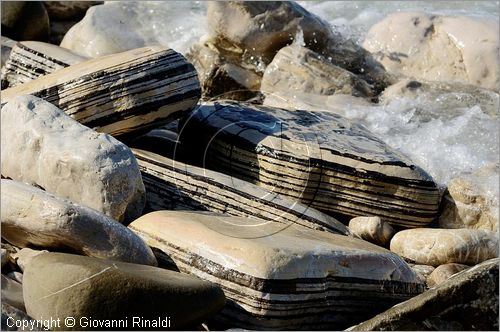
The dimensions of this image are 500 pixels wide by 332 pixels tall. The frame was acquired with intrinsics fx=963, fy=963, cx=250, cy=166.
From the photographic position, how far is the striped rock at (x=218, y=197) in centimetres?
447

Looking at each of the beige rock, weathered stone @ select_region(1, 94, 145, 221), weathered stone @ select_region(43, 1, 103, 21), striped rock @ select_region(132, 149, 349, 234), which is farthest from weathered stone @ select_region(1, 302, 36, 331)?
weathered stone @ select_region(43, 1, 103, 21)

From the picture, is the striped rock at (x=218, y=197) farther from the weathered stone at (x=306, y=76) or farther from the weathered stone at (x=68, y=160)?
the weathered stone at (x=306, y=76)

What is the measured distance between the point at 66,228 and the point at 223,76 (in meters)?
3.25

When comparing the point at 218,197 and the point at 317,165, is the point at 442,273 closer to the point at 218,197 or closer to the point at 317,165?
the point at 317,165

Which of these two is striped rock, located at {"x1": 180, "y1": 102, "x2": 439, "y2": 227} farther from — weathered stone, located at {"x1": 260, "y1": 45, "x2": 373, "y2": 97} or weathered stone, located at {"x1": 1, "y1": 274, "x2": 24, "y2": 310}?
weathered stone, located at {"x1": 1, "y1": 274, "x2": 24, "y2": 310}

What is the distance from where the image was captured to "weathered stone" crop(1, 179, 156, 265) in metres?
3.66

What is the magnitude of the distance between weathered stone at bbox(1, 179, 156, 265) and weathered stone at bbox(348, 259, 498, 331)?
92cm

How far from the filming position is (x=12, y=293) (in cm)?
353

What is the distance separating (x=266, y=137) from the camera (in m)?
4.93

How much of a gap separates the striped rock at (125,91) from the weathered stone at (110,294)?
4.83ft

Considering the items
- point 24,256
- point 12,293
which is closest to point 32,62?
point 24,256

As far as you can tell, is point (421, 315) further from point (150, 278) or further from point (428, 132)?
point (428, 132)

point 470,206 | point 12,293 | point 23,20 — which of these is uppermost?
point 12,293

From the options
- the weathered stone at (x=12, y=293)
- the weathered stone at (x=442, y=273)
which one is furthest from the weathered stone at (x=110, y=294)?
the weathered stone at (x=442, y=273)
